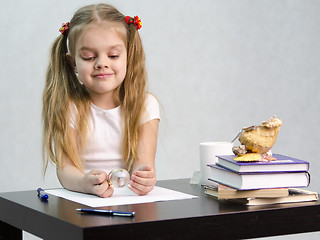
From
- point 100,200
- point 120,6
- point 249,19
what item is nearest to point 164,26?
point 120,6

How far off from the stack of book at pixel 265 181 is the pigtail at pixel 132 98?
1.22 ft

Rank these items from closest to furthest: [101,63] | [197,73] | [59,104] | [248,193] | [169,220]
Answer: [169,220]
[248,193]
[101,63]
[59,104]
[197,73]

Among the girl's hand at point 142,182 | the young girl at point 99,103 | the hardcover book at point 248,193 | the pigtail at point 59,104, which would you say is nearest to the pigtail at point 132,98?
the young girl at point 99,103

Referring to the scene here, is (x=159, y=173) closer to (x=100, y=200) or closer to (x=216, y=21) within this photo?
(x=216, y=21)

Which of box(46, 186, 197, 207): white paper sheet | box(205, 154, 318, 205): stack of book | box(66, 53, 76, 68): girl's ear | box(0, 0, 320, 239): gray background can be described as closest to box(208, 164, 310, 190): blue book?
box(205, 154, 318, 205): stack of book

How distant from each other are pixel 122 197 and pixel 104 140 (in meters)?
0.31

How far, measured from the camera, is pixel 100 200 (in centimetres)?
123

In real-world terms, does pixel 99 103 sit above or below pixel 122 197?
above

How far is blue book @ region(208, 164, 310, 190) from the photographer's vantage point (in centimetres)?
119

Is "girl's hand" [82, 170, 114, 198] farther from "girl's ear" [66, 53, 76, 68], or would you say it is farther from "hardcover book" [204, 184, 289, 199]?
"girl's ear" [66, 53, 76, 68]

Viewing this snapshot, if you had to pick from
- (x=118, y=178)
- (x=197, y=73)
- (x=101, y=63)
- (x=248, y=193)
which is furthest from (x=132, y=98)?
(x=197, y=73)

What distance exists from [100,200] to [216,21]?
67.1 inches

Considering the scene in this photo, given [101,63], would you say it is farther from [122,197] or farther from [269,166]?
[269,166]

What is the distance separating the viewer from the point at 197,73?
272 cm
